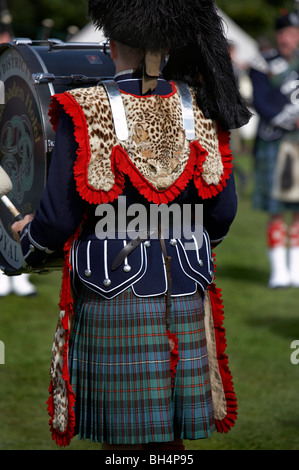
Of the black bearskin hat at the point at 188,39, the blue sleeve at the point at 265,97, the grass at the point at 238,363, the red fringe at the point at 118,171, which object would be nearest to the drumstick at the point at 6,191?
the red fringe at the point at 118,171

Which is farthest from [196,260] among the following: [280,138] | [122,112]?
[280,138]

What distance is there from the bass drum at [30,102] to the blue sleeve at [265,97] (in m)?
4.18

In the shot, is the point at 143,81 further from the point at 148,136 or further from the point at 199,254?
the point at 199,254

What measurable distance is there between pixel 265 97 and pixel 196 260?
4.89 meters

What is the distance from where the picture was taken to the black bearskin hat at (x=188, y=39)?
8.80ft

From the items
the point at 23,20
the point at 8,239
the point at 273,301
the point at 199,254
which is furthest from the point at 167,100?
the point at 23,20

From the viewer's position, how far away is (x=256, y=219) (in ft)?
40.3

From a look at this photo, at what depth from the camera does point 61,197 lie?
106 inches

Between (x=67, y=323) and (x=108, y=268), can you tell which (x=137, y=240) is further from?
(x=67, y=323)

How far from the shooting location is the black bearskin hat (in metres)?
2.68

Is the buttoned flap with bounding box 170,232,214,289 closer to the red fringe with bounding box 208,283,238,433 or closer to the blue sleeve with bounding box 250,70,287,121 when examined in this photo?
the red fringe with bounding box 208,283,238,433

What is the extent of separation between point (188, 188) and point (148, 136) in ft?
0.77

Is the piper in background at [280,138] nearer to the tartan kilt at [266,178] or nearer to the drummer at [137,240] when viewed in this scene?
the tartan kilt at [266,178]

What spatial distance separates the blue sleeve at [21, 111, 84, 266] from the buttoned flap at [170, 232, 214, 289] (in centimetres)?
33
